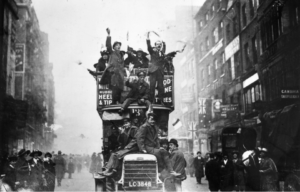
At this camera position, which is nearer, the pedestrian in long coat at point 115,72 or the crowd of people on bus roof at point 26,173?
the crowd of people on bus roof at point 26,173

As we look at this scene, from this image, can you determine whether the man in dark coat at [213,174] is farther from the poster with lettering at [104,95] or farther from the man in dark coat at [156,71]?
the poster with lettering at [104,95]

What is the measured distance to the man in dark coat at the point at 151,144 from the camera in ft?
32.2

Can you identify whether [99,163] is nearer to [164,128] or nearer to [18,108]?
[18,108]

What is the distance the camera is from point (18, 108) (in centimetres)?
1916

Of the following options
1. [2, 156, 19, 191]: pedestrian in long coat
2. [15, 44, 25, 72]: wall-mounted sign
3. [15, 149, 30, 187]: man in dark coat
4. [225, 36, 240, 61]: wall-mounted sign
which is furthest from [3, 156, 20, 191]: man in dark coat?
[225, 36, 240, 61]: wall-mounted sign

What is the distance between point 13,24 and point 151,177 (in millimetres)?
17431

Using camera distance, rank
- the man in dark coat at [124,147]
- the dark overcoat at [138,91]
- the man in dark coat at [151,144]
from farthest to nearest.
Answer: the dark overcoat at [138,91], the man in dark coat at [151,144], the man in dark coat at [124,147]

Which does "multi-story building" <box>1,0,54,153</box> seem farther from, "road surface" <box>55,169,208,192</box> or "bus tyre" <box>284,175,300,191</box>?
"bus tyre" <box>284,175,300,191</box>

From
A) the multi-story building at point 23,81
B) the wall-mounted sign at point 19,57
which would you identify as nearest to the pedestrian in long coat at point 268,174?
the multi-story building at point 23,81

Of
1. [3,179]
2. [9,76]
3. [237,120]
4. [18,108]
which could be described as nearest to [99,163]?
[18,108]

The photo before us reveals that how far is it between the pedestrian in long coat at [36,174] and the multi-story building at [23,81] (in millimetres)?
6871

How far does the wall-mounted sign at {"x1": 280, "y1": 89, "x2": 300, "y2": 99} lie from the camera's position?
15547 mm

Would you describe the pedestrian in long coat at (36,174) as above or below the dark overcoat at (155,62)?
below

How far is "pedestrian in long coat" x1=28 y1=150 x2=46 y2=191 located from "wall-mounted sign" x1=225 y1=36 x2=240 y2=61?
17.9 meters
